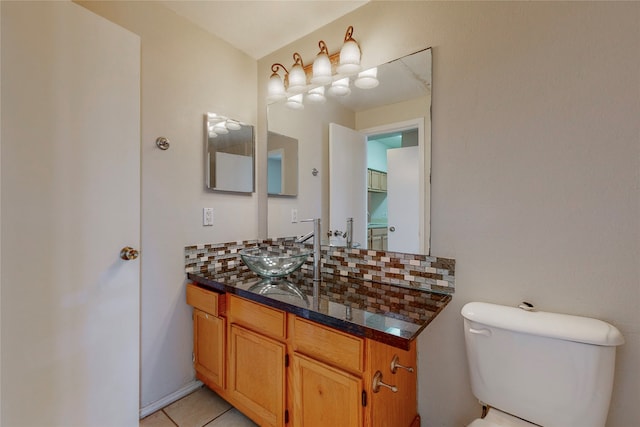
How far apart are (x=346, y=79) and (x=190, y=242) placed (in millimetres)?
1313

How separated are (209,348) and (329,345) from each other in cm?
92

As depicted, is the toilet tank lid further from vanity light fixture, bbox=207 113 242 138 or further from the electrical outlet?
vanity light fixture, bbox=207 113 242 138

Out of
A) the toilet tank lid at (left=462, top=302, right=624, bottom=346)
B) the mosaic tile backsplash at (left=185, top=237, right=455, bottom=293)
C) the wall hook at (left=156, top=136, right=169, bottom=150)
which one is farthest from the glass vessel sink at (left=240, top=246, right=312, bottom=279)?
the toilet tank lid at (left=462, top=302, right=624, bottom=346)

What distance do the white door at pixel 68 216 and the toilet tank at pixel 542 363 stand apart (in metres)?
1.53

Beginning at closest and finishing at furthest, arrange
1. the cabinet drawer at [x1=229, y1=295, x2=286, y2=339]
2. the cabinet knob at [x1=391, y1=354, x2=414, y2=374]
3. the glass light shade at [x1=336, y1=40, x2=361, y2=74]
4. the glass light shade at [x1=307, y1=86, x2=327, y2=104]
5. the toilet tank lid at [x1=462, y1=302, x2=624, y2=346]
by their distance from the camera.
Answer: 1. the toilet tank lid at [x1=462, y1=302, x2=624, y2=346]
2. the cabinet knob at [x1=391, y1=354, x2=414, y2=374]
3. the cabinet drawer at [x1=229, y1=295, x2=286, y2=339]
4. the glass light shade at [x1=336, y1=40, x2=361, y2=74]
5. the glass light shade at [x1=307, y1=86, x2=327, y2=104]

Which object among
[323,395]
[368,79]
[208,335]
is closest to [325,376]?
[323,395]

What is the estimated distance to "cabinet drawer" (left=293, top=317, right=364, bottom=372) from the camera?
98 cm

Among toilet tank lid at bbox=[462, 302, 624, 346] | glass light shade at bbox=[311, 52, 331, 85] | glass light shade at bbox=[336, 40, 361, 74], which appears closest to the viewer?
toilet tank lid at bbox=[462, 302, 624, 346]

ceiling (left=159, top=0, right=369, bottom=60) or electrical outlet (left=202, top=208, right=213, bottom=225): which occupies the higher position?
ceiling (left=159, top=0, right=369, bottom=60)

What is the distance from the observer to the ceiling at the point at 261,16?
4.99 feet

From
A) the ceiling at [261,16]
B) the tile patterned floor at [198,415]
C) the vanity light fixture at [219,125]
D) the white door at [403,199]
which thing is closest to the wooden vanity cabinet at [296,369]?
the tile patterned floor at [198,415]

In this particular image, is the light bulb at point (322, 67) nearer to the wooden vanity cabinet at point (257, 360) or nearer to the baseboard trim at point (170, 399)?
the wooden vanity cabinet at point (257, 360)

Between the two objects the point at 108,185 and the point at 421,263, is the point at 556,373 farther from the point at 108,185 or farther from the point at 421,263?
the point at 108,185

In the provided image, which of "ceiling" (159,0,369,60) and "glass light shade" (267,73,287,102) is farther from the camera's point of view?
"glass light shade" (267,73,287,102)
